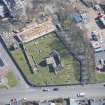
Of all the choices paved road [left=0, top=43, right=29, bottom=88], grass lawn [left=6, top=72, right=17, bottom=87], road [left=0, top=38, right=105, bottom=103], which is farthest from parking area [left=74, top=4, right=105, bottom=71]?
grass lawn [left=6, top=72, right=17, bottom=87]

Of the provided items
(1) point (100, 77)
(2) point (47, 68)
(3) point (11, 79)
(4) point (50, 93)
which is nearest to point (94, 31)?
(1) point (100, 77)

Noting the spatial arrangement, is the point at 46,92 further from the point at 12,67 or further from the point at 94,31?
the point at 94,31

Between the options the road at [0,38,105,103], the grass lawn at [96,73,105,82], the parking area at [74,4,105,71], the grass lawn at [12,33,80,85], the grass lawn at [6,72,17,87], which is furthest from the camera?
the parking area at [74,4,105,71]

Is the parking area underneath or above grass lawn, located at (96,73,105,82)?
above

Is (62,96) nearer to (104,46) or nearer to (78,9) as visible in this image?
(104,46)

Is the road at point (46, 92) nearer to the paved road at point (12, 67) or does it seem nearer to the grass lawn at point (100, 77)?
the paved road at point (12, 67)

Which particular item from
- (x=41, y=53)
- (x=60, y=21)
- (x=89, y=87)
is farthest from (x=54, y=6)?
(x=89, y=87)

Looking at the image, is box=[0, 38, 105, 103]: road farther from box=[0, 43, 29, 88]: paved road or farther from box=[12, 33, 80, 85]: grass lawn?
box=[12, 33, 80, 85]: grass lawn
